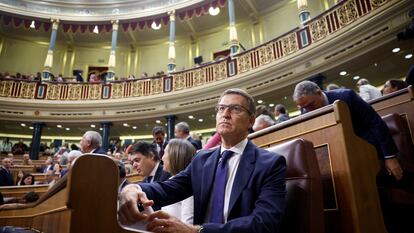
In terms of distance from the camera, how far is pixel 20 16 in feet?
36.8

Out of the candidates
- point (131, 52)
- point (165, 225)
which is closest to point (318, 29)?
point (165, 225)

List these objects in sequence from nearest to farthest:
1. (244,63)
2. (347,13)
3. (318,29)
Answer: (347,13) → (318,29) → (244,63)

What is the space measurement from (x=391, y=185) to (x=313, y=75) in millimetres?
5455

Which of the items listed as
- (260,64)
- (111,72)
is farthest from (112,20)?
(260,64)

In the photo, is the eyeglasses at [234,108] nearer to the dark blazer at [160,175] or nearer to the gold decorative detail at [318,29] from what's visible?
the dark blazer at [160,175]

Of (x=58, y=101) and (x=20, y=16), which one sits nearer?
(x=58, y=101)

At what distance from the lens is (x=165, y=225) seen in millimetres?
987

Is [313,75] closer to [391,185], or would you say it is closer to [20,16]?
[391,185]

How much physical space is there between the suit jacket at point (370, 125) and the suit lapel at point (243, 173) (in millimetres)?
973

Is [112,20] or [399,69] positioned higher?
[112,20]

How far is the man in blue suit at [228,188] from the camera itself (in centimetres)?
104

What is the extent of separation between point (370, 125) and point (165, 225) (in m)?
1.52

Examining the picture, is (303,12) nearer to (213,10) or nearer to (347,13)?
(347,13)

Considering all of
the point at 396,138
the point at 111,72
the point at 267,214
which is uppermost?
the point at 111,72
